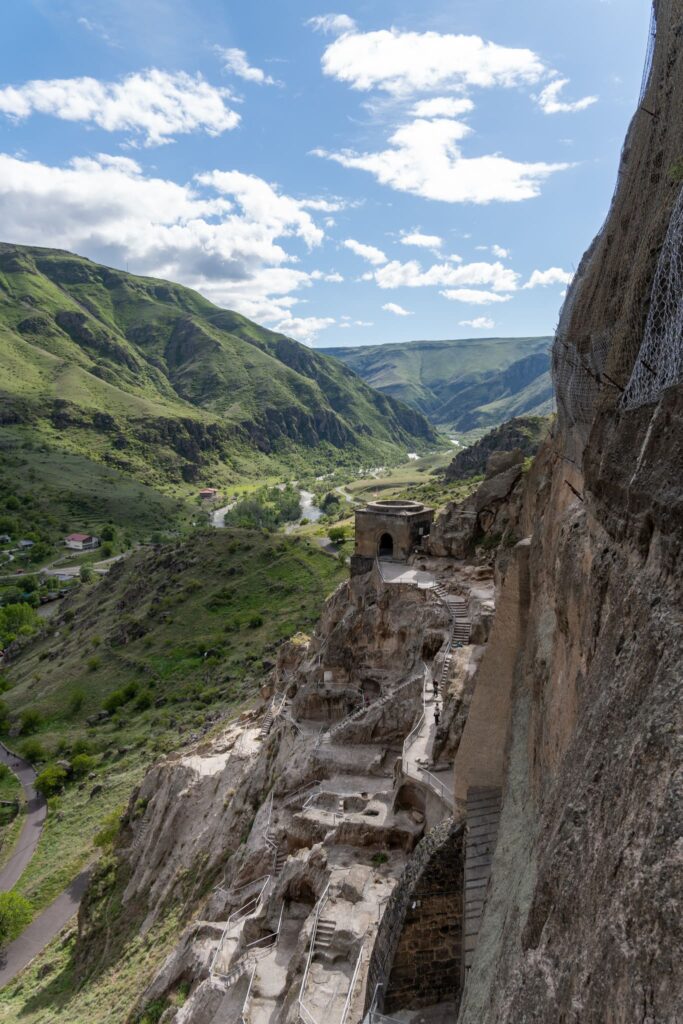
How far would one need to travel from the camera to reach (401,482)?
16888cm

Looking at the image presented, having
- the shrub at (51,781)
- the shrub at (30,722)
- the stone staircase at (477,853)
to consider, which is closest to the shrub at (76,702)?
the shrub at (30,722)

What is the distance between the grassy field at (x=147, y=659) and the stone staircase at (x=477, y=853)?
34.9m

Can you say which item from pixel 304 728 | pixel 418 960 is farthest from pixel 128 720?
pixel 418 960

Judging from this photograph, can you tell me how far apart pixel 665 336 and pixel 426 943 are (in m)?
11.4

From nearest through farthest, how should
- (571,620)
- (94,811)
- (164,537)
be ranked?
(571,620), (94,811), (164,537)

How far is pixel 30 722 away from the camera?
56.7 m

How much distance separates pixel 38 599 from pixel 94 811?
60.5 metres

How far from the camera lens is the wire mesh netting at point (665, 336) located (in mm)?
8078

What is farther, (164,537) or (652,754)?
(164,537)

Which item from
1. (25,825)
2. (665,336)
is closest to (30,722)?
(25,825)

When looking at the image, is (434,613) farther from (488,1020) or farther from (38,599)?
(38,599)

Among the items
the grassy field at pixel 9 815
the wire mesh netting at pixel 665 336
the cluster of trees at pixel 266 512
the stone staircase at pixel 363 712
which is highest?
the wire mesh netting at pixel 665 336

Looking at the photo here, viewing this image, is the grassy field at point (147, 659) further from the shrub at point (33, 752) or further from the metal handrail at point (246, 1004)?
the metal handrail at point (246, 1004)

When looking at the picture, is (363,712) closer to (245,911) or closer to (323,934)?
(245,911)
